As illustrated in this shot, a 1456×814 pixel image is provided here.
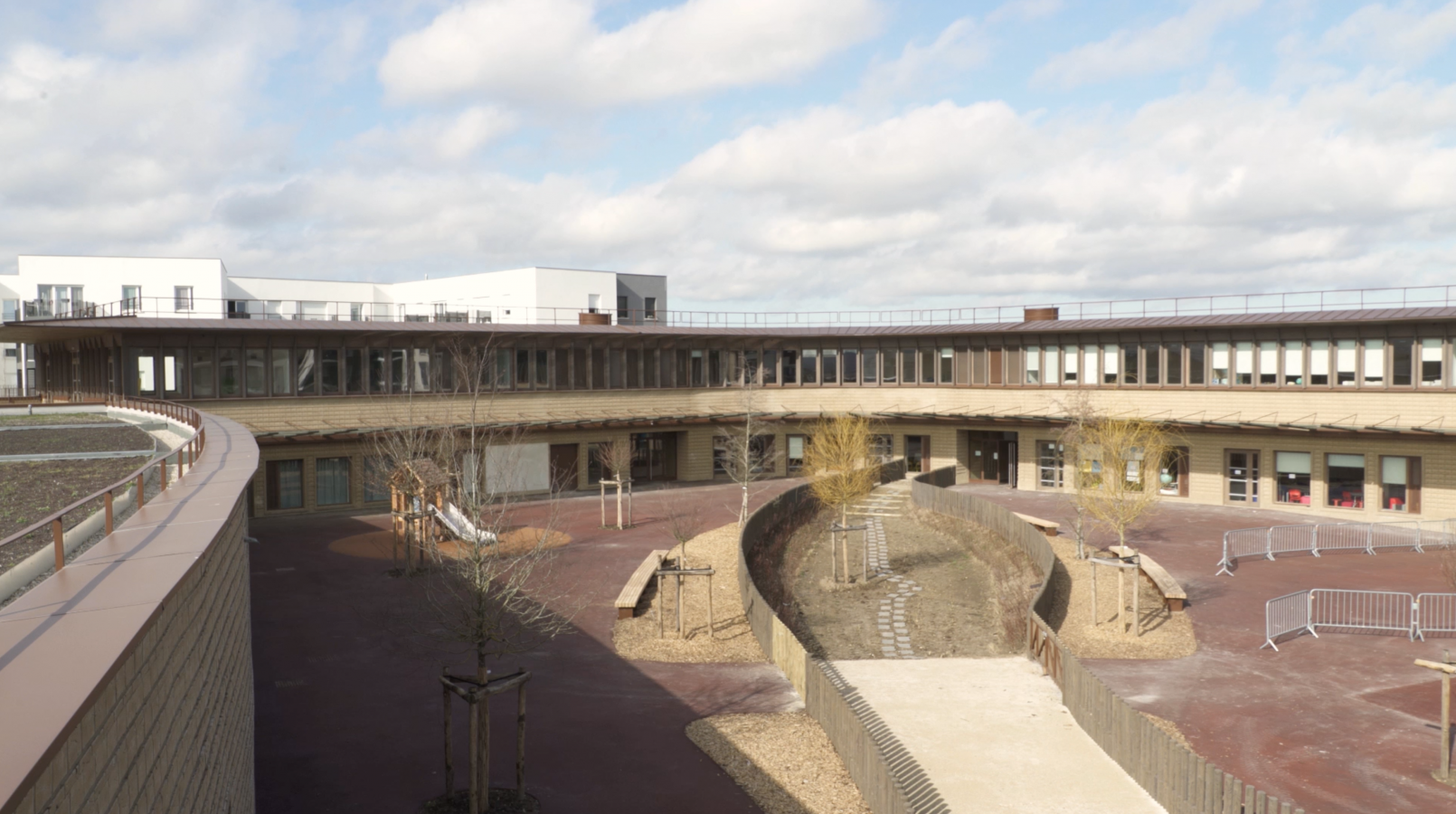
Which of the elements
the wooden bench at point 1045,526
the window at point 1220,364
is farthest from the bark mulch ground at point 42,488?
the window at point 1220,364

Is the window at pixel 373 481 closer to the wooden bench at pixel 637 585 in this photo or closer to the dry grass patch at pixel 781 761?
the wooden bench at pixel 637 585

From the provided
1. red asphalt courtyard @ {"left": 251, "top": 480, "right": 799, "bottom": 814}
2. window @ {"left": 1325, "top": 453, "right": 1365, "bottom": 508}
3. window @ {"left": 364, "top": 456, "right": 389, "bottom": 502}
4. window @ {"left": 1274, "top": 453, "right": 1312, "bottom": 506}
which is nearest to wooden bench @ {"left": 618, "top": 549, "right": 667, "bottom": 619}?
red asphalt courtyard @ {"left": 251, "top": 480, "right": 799, "bottom": 814}

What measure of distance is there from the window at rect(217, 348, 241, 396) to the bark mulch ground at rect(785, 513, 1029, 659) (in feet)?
71.4

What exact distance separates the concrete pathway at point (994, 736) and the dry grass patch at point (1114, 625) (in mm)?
2326

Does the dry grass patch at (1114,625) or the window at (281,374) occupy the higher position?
the window at (281,374)

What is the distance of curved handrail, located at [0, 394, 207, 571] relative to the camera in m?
6.44

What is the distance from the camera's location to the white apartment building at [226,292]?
221ft

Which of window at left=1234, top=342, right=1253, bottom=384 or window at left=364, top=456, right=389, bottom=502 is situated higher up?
window at left=1234, top=342, right=1253, bottom=384

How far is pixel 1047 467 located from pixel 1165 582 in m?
23.4

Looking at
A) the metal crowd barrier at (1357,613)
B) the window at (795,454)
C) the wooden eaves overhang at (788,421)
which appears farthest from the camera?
the window at (795,454)

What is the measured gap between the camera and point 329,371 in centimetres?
4216

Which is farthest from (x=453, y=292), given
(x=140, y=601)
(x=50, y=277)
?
(x=140, y=601)

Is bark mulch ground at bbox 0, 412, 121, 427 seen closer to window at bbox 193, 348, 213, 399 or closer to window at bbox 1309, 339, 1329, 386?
window at bbox 193, 348, 213, 399

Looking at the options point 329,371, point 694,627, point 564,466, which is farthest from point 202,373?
point 694,627
